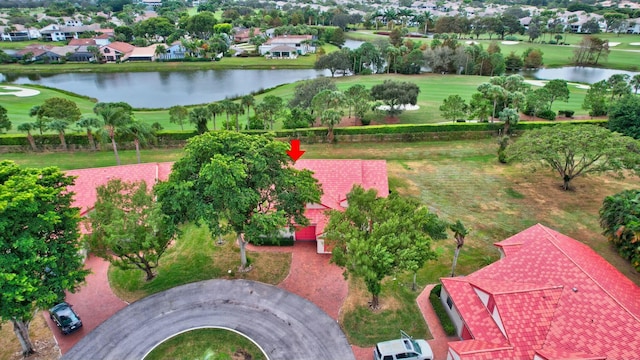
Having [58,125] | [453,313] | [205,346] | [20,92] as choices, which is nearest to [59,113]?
[58,125]

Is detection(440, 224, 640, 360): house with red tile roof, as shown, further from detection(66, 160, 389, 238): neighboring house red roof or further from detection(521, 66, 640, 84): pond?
detection(521, 66, 640, 84): pond

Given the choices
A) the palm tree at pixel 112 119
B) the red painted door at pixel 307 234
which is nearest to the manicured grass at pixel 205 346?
the red painted door at pixel 307 234

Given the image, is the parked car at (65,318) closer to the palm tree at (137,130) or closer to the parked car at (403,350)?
the parked car at (403,350)

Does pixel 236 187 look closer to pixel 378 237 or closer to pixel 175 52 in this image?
pixel 378 237

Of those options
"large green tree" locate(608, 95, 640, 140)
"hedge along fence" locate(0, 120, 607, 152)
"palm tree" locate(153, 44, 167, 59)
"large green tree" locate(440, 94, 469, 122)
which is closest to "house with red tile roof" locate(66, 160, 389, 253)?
"hedge along fence" locate(0, 120, 607, 152)

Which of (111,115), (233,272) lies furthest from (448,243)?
(111,115)

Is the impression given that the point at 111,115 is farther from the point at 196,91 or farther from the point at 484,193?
the point at 196,91
